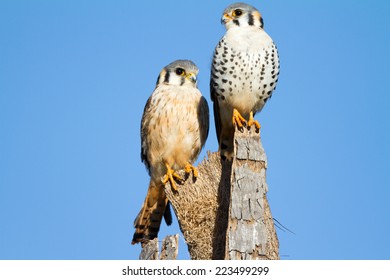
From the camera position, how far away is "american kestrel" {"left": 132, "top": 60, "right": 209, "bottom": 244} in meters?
6.24

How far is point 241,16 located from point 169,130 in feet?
3.75

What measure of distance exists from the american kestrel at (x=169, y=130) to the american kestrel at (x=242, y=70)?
222 millimetres

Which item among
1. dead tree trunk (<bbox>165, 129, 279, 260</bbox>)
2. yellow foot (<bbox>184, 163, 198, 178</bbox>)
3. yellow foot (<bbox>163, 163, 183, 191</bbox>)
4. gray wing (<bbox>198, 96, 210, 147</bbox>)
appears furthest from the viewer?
gray wing (<bbox>198, 96, 210, 147</bbox>)

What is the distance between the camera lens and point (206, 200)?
520cm

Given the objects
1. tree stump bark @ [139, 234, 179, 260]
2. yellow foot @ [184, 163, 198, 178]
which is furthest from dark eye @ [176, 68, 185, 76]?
tree stump bark @ [139, 234, 179, 260]

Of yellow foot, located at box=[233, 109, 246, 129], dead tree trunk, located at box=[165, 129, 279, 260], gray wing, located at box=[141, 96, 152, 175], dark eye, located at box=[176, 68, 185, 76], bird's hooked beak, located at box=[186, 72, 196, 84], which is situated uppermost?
dark eye, located at box=[176, 68, 185, 76]

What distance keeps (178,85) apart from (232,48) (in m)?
0.68

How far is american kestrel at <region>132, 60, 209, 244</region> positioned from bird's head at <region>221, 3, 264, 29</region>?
50cm

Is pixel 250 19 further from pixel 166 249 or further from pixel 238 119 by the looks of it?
pixel 166 249

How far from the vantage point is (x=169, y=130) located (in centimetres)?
627

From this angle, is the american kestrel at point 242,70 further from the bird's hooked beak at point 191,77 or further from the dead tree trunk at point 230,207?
the dead tree trunk at point 230,207

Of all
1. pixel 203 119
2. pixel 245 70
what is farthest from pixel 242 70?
pixel 203 119

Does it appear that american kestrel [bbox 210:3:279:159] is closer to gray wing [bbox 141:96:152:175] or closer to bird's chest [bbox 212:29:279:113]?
bird's chest [bbox 212:29:279:113]
